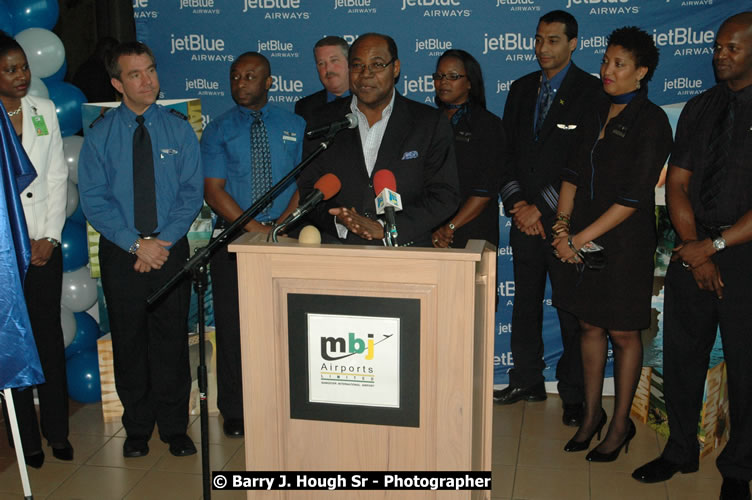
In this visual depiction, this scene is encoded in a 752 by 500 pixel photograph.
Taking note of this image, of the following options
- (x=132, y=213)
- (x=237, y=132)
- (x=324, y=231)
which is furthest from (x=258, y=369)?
(x=237, y=132)

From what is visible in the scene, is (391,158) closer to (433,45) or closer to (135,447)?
(433,45)

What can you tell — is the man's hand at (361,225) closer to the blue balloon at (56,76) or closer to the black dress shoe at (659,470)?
the black dress shoe at (659,470)

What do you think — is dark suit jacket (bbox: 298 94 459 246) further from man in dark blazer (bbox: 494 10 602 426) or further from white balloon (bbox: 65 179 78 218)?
white balloon (bbox: 65 179 78 218)

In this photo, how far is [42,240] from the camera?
3770 millimetres

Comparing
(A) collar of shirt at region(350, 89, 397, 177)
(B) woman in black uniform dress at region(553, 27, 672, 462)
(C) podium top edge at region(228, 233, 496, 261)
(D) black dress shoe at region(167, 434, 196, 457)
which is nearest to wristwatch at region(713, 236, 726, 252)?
(B) woman in black uniform dress at region(553, 27, 672, 462)

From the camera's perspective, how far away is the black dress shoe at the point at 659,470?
3635 mm

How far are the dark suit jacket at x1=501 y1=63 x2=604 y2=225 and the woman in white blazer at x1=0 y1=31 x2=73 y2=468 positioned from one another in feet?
7.94

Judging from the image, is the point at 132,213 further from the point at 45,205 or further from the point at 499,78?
the point at 499,78

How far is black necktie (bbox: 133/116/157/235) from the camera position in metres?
3.80

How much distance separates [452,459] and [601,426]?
189 cm

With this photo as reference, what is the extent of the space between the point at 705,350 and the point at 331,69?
254cm

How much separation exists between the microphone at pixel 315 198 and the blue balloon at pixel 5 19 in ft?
9.16

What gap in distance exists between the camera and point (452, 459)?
7.98ft

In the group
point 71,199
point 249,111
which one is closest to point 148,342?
point 71,199
